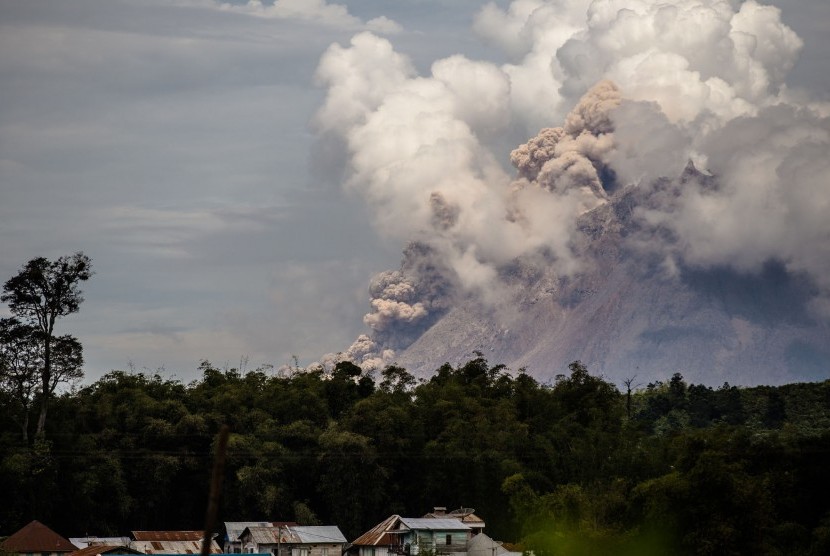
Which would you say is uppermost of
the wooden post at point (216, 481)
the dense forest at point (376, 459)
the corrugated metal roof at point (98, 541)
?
the dense forest at point (376, 459)

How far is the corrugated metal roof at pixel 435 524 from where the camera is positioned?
7156 centimetres

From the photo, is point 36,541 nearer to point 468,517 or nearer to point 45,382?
point 45,382

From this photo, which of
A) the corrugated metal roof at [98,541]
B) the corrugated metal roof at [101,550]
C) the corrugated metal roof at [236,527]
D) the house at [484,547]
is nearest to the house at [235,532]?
the corrugated metal roof at [236,527]

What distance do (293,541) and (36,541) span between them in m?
13.9

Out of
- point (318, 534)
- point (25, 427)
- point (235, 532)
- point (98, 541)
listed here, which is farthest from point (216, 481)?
point (25, 427)

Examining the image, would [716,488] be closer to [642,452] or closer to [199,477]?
[642,452]

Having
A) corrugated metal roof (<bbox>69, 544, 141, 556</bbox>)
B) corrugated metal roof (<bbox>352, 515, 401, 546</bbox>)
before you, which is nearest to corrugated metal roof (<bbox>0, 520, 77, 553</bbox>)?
corrugated metal roof (<bbox>69, 544, 141, 556</bbox>)

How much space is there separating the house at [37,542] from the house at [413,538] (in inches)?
626

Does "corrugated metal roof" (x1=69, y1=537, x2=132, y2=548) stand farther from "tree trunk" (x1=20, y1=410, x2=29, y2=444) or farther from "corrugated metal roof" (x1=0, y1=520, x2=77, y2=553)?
"tree trunk" (x1=20, y1=410, x2=29, y2=444)

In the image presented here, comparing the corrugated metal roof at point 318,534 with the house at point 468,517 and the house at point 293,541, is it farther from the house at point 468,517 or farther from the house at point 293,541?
the house at point 468,517

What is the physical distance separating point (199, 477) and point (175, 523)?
351 centimetres

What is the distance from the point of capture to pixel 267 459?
3147 inches

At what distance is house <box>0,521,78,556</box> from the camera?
213ft

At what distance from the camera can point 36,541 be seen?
65938mm
